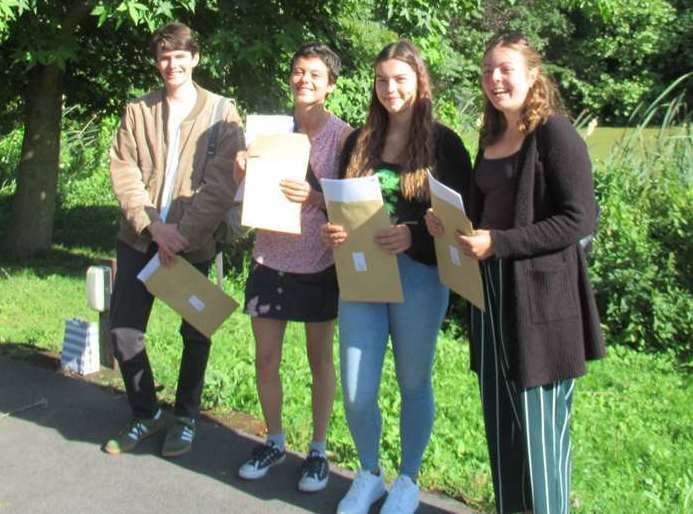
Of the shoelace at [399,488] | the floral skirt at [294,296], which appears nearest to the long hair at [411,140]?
the floral skirt at [294,296]

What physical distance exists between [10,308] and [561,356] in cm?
532

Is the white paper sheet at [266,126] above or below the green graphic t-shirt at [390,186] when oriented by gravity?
above

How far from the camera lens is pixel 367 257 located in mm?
3508

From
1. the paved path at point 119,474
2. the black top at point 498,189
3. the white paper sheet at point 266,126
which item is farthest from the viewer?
the paved path at point 119,474

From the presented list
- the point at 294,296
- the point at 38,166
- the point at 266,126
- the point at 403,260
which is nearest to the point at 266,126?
the point at 266,126

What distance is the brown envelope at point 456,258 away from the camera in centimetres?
309

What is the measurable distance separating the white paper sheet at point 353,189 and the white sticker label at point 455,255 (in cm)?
34

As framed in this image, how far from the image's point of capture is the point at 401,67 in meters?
3.39

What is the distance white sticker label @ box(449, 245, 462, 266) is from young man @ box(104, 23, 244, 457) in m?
1.28

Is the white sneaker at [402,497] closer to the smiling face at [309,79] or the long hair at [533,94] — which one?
the long hair at [533,94]

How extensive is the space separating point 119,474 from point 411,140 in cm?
205

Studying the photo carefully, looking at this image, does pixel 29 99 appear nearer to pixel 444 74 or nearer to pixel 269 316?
pixel 444 74

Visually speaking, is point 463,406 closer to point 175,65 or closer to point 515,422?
point 515,422

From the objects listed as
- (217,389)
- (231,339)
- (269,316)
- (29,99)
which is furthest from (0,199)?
(269,316)
